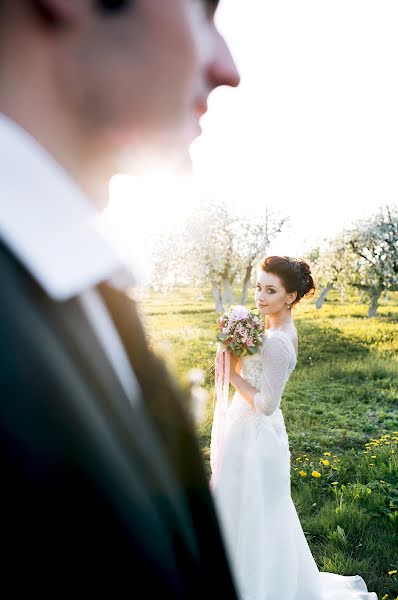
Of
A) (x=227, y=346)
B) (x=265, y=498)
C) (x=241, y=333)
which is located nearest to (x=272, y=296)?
(x=241, y=333)

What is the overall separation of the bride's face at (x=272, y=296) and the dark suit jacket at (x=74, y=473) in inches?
150

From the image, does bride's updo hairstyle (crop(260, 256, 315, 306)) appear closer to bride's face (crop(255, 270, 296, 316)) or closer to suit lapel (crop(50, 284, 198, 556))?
bride's face (crop(255, 270, 296, 316))

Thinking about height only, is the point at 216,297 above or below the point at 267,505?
above

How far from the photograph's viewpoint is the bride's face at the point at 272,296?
4.22 m

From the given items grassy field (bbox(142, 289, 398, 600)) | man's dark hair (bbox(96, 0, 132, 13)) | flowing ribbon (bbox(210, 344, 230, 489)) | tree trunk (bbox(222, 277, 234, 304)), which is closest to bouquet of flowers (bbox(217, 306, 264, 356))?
flowing ribbon (bbox(210, 344, 230, 489))

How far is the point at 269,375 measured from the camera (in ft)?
12.6

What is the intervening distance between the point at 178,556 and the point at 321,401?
9.67m

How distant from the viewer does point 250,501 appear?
3.83 metres

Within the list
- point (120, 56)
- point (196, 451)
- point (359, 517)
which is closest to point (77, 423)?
point (196, 451)

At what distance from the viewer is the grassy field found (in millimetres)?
4297

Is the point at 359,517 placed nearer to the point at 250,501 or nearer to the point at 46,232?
the point at 250,501

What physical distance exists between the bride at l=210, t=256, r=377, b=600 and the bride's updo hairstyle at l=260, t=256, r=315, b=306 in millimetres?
444

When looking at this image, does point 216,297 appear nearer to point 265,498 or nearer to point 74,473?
point 265,498

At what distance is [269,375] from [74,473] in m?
3.55
